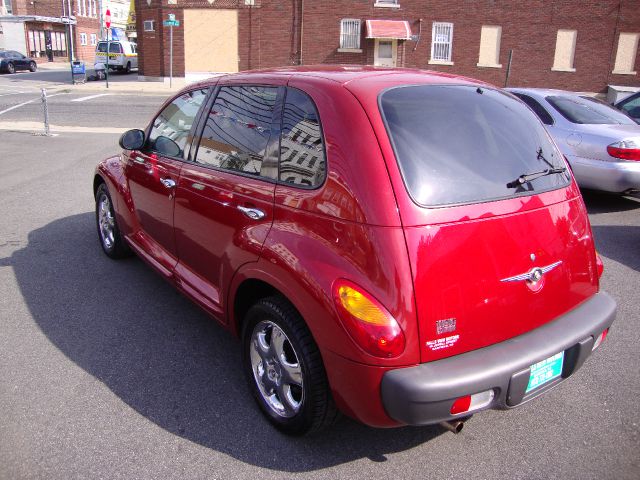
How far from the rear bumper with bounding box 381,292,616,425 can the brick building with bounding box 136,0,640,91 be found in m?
27.6

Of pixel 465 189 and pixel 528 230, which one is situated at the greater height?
pixel 465 189

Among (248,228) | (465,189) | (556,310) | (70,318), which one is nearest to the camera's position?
(465,189)

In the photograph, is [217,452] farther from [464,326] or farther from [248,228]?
[464,326]

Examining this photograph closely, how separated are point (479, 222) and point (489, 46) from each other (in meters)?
29.4

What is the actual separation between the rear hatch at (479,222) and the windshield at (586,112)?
4.99 meters

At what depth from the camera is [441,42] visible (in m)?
29.1

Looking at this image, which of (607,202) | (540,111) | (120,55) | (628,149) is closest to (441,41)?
(120,55)

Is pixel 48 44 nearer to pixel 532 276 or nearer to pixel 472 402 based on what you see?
pixel 532 276

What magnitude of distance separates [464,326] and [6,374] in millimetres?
2751

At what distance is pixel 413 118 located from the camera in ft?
8.53

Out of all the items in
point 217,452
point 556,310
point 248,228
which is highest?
point 248,228

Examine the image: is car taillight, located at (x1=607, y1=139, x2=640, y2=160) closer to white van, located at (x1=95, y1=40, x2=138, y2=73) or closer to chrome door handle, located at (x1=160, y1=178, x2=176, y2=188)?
chrome door handle, located at (x1=160, y1=178, x2=176, y2=188)

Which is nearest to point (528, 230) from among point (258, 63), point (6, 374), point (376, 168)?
point (376, 168)

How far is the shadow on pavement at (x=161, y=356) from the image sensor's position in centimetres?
285
